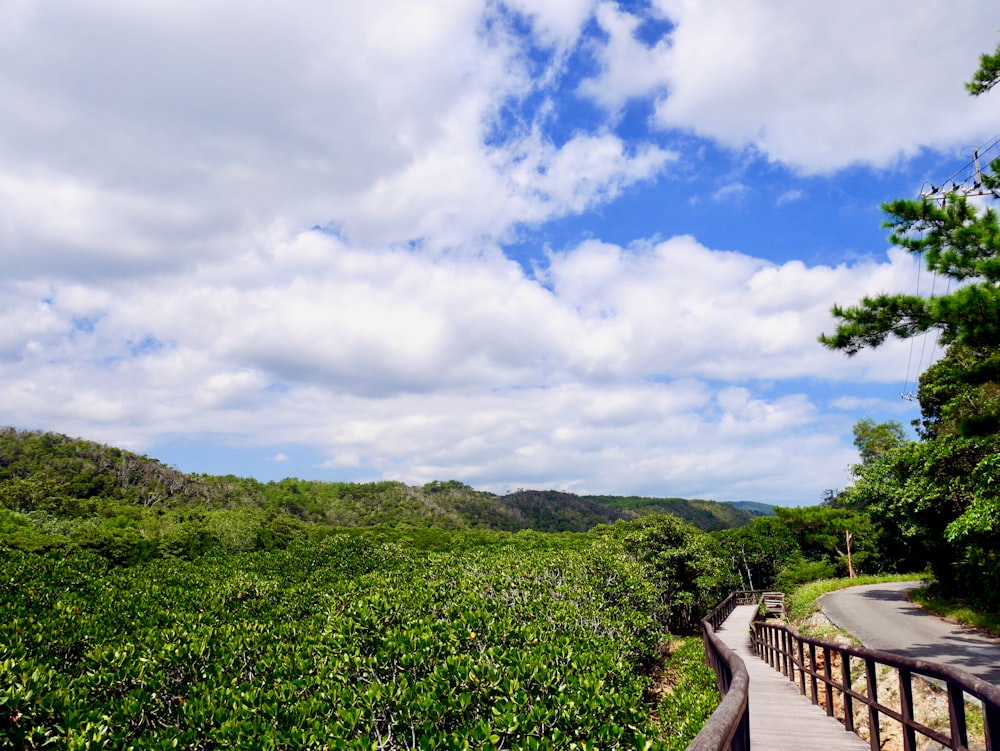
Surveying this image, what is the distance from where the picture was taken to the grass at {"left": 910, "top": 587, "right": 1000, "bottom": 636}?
605 inches

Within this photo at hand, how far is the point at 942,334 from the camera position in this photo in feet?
34.7

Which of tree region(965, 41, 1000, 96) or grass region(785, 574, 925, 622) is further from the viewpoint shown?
grass region(785, 574, 925, 622)

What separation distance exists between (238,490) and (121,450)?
19.7 metres

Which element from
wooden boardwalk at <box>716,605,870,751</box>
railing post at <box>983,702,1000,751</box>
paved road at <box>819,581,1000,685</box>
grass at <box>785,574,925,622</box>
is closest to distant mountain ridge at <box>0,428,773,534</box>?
grass at <box>785,574,925,622</box>

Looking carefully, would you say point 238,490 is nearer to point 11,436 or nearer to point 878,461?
point 11,436

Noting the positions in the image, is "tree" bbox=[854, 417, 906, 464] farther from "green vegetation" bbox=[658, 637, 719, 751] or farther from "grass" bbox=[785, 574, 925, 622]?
"green vegetation" bbox=[658, 637, 719, 751]

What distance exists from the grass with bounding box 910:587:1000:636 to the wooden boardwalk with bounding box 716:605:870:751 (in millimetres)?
8953

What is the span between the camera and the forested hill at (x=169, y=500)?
48.0 meters

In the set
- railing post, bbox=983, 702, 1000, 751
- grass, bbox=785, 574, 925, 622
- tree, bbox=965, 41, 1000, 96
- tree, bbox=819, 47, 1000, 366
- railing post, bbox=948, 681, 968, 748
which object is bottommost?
grass, bbox=785, 574, 925, 622

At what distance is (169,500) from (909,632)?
85369 mm

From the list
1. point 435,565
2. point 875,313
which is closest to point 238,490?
point 435,565

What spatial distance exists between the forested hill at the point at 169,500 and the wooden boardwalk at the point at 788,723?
1381 inches

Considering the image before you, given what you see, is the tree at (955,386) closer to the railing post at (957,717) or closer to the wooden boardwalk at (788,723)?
the wooden boardwalk at (788,723)

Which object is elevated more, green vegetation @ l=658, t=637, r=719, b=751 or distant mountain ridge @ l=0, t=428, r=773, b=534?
distant mountain ridge @ l=0, t=428, r=773, b=534
